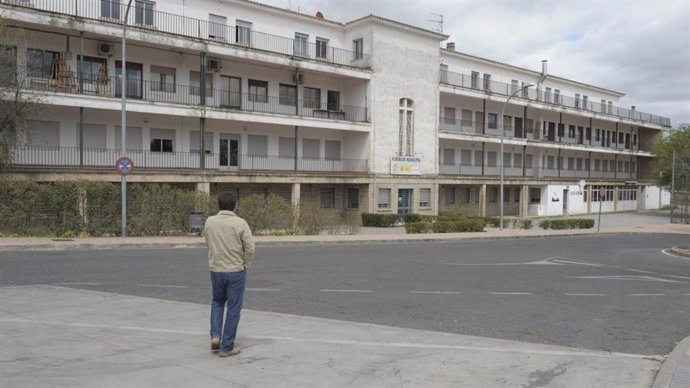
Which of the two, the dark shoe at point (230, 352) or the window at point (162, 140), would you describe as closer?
the dark shoe at point (230, 352)

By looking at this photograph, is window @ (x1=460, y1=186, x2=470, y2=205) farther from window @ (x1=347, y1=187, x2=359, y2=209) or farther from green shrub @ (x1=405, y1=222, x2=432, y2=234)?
green shrub @ (x1=405, y1=222, x2=432, y2=234)

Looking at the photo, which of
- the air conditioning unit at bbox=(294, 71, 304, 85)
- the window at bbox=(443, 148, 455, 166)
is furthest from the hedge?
the air conditioning unit at bbox=(294, 71, 304, 85)

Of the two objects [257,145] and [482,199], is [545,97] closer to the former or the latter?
[482,199]

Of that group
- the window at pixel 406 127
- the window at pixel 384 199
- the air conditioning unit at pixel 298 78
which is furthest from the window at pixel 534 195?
the air conditioning unit at pixel 298 78

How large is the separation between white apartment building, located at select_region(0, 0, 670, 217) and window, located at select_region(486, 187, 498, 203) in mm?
148

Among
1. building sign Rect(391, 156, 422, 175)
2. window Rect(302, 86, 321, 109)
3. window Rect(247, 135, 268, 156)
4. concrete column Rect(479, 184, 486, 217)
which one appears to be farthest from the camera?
concrete column Rect(479, 184, 486, 217)

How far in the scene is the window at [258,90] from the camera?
114 ft

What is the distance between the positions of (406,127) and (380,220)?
350 inches

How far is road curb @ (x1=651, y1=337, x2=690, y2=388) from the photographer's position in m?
5.60

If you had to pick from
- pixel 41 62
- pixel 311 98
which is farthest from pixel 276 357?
pixel 311 98

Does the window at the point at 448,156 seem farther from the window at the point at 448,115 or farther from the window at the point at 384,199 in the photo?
the window at the point at 384,199

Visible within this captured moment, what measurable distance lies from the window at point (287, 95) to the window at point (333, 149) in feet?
13.0

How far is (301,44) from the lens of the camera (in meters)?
37.0

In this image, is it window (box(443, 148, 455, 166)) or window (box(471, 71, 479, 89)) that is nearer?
window (box(443, 148, 455, 166))
